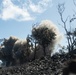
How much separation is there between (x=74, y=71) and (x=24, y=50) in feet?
167

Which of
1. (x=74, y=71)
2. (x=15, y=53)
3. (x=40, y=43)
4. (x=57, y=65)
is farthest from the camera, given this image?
(x=15, y=53)

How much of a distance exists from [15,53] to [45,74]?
35.0 m

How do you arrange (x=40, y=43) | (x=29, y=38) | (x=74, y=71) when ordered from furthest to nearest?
(x=29, y=38)
(x=40, y=43)
(x=74, y=71)

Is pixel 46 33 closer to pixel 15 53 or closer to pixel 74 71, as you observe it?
pixel 15 53

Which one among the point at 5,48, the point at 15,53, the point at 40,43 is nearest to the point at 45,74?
the point at 40,43

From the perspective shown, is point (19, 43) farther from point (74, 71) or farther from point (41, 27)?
point (74, 71)

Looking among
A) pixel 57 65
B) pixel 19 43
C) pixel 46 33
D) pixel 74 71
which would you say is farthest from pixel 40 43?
pixel 74 71

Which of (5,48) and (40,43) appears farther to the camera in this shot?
(5,48)

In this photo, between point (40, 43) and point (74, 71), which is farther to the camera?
point (40, 43)

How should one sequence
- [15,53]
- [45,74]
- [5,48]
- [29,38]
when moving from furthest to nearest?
[5,48]
[15,53]
[29,38]
[45,74]

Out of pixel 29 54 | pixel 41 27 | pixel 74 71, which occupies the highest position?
pixel 41 27

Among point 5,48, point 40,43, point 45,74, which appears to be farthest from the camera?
point 5,48

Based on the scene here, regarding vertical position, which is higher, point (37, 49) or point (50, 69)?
point (37, 49)

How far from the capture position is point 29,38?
50.3m
